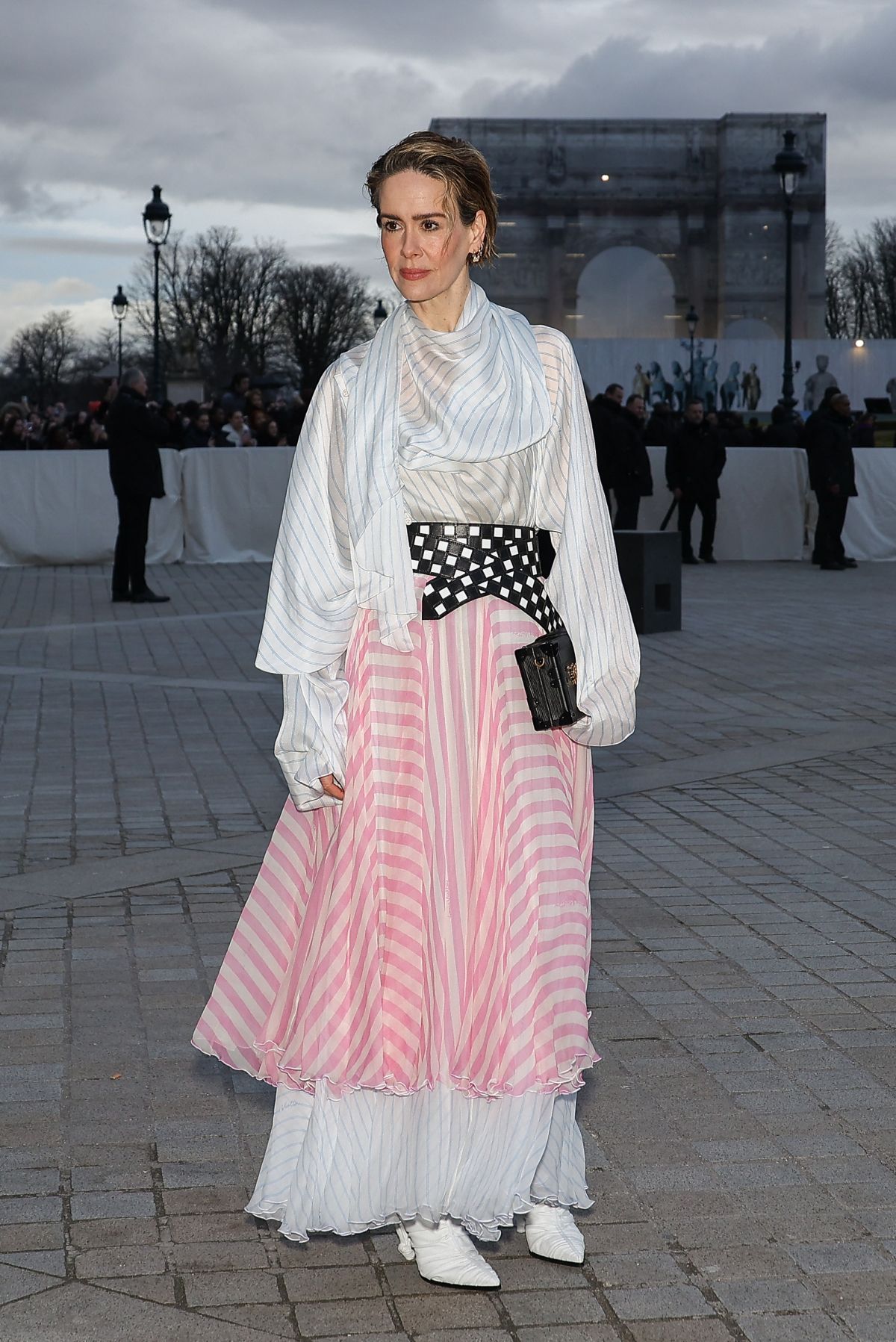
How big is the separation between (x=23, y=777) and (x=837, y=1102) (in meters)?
4.96

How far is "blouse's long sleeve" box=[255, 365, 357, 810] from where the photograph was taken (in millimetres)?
3217

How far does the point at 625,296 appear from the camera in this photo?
74250 millimetres

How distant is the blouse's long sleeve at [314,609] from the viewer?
10.6 ft

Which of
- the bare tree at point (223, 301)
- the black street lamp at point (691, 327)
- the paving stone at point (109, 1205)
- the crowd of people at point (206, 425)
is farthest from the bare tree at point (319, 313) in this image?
the paving stone at point (109, 1205)

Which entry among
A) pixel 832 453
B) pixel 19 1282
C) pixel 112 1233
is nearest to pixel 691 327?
pixel 832 453

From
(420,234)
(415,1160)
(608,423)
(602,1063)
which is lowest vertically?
(602,1063)

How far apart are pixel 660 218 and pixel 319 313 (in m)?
28.9

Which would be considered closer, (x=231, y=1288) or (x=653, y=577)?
(x=231, y=1288)

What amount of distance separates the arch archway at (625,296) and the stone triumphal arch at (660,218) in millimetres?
91

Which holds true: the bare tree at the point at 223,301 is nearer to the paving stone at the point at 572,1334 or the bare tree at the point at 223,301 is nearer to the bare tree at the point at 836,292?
the bare tree at the point at 836,292

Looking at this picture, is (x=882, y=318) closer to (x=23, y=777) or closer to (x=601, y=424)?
(x=601, y=424)

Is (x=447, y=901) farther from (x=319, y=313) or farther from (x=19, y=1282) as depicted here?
(x=319, y=313)

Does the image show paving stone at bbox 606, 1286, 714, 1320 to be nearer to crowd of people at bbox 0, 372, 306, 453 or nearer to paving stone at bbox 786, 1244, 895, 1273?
paving stone at bbox 786, 1244, 895, 1273

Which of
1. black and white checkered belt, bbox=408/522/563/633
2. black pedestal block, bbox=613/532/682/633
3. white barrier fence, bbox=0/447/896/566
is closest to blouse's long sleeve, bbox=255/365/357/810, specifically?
black and white checkered belt, bbox=408/522/563/633
